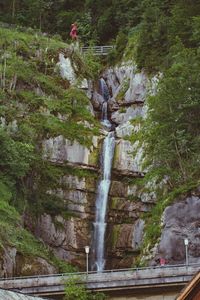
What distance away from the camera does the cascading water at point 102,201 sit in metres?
39.2

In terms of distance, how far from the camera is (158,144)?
38.2 m

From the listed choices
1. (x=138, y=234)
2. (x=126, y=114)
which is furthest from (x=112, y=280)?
(x=126, y=114)

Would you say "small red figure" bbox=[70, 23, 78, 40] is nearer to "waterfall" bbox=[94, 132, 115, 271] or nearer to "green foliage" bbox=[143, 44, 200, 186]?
"waterfall" bbox=[94, 132, 115, 271]

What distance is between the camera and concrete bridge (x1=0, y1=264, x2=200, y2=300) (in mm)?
29578

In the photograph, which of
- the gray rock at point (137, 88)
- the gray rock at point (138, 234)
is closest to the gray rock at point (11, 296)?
the gray rock at point (138, 234)

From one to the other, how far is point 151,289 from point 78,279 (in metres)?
3.33

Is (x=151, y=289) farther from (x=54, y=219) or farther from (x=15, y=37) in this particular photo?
(x=15, y=37)

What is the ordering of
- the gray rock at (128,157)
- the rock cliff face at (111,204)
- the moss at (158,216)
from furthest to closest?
the gray rock at (128,157) → the rock cliff face at (111,204) → the moss at (158,216)

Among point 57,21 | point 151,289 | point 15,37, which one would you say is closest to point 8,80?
point 15,37

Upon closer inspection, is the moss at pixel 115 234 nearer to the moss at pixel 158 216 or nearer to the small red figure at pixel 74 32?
the moss at pixel 158 216

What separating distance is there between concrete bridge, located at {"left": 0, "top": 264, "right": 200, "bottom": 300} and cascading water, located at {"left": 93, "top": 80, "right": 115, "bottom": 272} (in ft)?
25.1

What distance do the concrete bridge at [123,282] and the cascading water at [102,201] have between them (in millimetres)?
7639

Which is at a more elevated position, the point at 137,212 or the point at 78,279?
the point at 137,212

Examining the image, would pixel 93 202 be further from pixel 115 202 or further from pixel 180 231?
pixel 180 231
